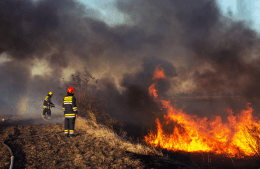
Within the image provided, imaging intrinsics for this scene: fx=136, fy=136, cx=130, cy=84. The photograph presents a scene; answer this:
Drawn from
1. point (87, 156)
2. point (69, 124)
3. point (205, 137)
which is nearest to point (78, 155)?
point (87, 156)

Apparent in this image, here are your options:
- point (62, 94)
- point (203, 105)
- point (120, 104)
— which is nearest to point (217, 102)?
point (203, 105)

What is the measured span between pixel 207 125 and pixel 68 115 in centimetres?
1036

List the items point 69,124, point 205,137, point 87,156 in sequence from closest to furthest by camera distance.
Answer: point 87,156 → point 69,124 → point 205,137

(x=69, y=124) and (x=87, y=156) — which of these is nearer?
(x=87, y=156)

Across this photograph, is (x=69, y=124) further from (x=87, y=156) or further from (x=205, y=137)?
(x=205, y=137)

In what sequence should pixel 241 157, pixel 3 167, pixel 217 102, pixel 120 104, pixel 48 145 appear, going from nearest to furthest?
1. pixel 3 167
2. pixel 48 145
3. pixel 241 157
4. pixel 120 104
5. pixel 217 102

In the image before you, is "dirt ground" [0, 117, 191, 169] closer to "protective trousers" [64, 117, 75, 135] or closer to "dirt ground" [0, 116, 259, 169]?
"dirt ground" [0, 116, 259, 169]

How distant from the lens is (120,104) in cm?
2247

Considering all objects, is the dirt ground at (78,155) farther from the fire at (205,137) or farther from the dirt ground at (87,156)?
the fire at (205,137)

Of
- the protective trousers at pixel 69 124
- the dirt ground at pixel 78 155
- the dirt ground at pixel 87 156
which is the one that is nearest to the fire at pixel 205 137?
the dirt ground at pixel 87 156

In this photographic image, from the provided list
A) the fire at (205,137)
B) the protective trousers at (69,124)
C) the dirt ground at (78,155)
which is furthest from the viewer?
the fire at (205,137)

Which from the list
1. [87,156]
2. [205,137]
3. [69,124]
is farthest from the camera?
[205,137]

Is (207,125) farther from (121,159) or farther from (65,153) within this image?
(65,153)

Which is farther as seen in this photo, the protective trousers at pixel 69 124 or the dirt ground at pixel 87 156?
the protective trousers at pixel 69 124
